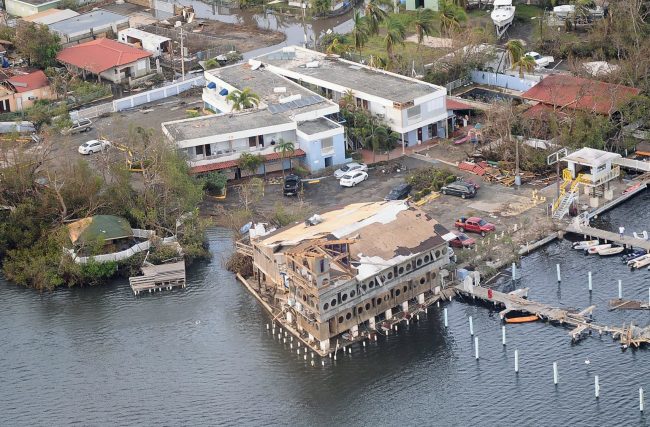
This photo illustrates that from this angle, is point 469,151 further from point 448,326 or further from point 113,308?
point 113,308

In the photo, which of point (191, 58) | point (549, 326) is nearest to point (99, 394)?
point (549, 326)

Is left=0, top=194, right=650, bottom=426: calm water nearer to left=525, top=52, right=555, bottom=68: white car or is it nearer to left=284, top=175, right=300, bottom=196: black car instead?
left=284, top=175, right=300, bottom=196: black car

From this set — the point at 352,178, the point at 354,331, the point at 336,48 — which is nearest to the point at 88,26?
the point at 336,48

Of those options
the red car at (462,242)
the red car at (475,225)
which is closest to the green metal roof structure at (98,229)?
the red car at (462,242)

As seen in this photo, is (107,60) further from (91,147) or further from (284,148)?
(284,148)

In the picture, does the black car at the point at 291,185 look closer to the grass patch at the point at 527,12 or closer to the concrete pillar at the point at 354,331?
the concrete pillar at the point at 354,331
